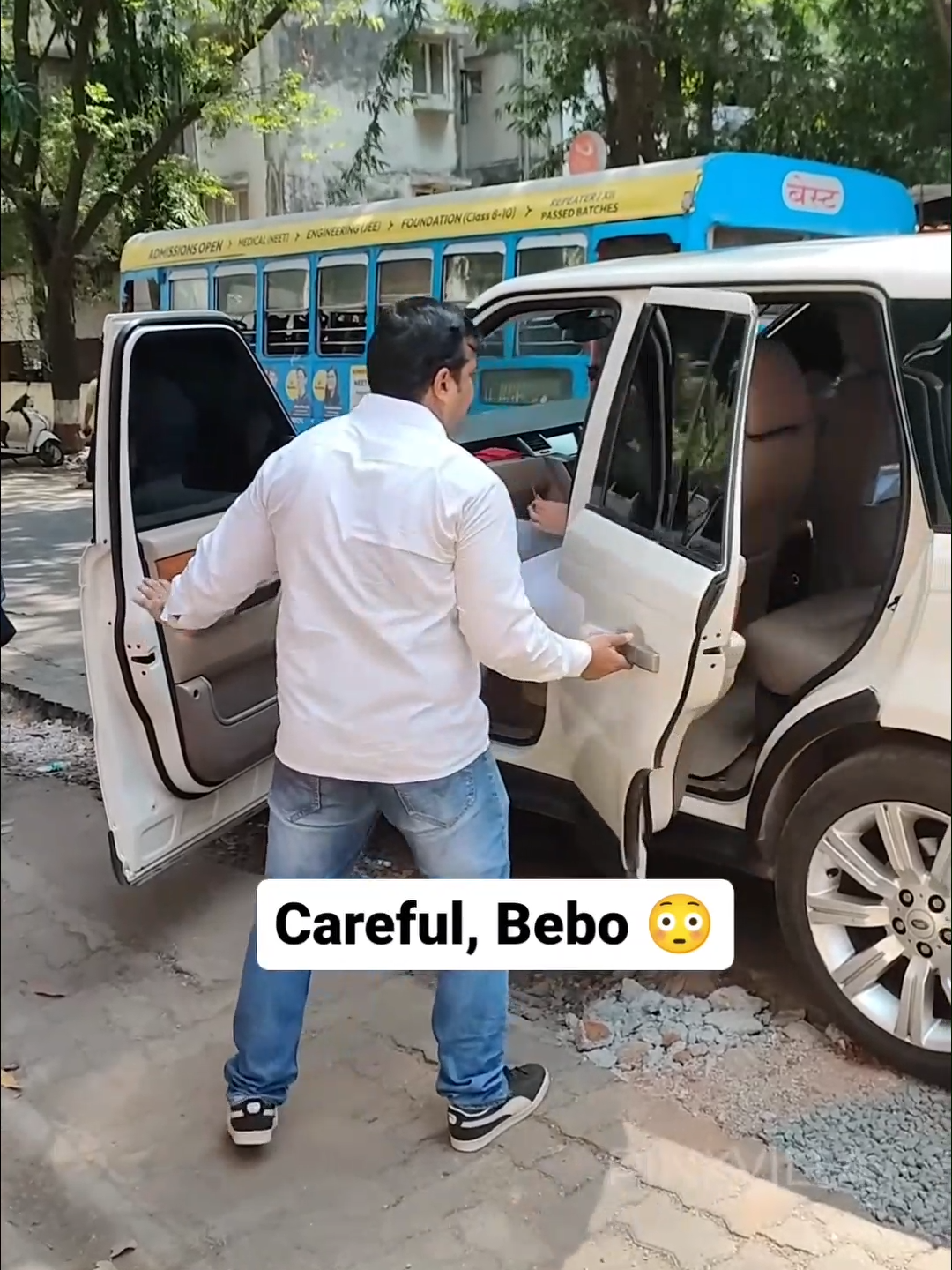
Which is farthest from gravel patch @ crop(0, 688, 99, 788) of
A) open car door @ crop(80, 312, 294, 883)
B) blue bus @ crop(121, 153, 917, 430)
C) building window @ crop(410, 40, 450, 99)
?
building window @ crop(410, 40, 450, 99)

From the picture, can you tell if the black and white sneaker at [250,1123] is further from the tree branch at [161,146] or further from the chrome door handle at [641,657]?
the tree branch at [161,146]

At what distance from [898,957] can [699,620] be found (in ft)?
2.08

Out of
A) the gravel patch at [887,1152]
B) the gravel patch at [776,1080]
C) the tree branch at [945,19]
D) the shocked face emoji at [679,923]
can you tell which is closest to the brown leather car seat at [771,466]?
the shocked face emoji at [679,923]

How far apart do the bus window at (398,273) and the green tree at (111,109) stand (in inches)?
13.1

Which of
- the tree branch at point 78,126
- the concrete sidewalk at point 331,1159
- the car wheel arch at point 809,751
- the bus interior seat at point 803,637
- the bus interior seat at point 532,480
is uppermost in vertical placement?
the tree branch at point 78,126

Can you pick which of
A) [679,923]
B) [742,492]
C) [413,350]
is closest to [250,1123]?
[679,923]

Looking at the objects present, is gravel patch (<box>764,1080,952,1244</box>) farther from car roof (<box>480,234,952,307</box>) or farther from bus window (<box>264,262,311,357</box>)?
bus window (<box>264,262,311,357</box>)

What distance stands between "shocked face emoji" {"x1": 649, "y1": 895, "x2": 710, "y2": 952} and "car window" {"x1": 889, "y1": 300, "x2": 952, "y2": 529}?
0.74 metres

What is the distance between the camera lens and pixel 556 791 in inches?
93.1

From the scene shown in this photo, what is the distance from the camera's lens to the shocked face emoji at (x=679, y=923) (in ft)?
6.61

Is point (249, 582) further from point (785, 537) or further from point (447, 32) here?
point (447, 32)

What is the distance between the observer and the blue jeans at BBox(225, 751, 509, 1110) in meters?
1.84

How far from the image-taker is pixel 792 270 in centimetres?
202

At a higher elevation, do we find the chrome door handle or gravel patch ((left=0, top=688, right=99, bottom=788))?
the chrome door handle
